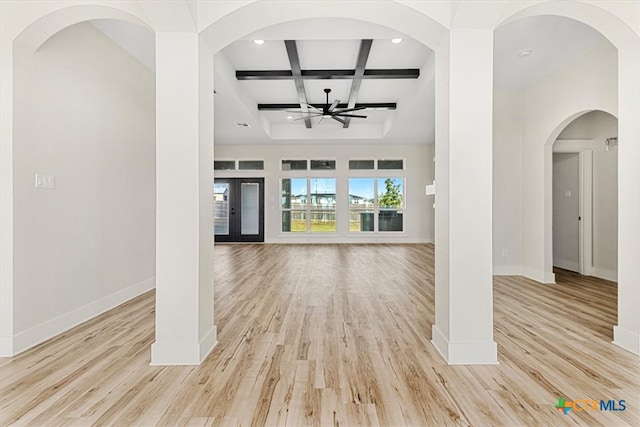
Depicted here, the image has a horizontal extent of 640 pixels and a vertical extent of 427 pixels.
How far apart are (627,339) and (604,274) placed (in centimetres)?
323

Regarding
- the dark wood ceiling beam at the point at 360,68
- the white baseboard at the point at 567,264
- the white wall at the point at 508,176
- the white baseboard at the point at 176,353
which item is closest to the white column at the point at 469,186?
the white baseboard at the point at 176,353

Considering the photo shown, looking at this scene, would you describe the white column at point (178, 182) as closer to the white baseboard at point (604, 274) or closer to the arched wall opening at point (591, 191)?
the arched wall opening at point (591, 191)

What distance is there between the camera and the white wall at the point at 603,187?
16.8 feet

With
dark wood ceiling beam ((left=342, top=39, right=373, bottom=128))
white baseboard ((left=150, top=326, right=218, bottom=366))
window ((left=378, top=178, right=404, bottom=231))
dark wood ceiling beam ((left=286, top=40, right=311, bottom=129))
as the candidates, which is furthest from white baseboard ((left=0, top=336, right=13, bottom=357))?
window ((left=378, top=178, right=404, bottom=231))

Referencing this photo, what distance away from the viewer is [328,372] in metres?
2.29

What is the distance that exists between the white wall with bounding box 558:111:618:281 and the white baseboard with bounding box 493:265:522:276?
1.16 m

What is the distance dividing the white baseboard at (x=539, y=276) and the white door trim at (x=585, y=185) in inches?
39.4

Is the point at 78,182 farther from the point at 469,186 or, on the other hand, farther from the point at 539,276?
the point at 539,276

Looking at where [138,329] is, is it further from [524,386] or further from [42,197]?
[524,386]

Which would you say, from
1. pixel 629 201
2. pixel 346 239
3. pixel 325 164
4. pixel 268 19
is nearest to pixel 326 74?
pixel 268 19

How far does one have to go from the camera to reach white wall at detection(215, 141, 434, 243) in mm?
10148

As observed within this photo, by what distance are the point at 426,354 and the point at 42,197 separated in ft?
11.0

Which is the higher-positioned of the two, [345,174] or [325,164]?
[325,164]

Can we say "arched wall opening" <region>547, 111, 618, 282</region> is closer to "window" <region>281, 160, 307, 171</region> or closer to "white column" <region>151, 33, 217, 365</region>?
"white column" <region>151, 33, 217, 365</region>
